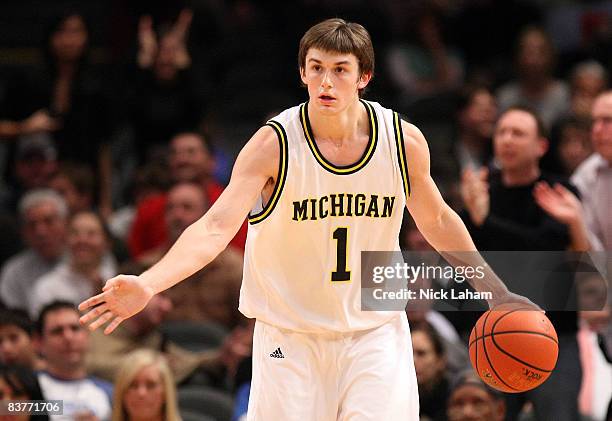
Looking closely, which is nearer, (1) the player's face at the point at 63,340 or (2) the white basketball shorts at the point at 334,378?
(2) the white basketball shorts at the point at 334,378

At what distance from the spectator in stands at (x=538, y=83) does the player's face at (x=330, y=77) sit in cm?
634

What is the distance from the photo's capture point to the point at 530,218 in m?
7.71

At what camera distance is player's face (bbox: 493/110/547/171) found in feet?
25.6

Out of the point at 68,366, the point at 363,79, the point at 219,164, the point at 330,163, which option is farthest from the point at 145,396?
the point at 219,164

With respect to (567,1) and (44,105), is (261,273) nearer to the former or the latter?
(44,105)

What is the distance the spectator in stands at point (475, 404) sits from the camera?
7270mm

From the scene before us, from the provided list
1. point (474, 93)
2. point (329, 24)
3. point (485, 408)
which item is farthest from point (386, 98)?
point (329, 24)

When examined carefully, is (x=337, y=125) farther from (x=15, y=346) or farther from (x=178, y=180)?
(x=178, y=180)

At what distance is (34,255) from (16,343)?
1.88 meters

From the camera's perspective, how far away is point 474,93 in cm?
1092

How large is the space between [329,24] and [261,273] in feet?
3.93

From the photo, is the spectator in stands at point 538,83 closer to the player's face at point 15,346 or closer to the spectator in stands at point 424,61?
the spectator in stands at point 424,61

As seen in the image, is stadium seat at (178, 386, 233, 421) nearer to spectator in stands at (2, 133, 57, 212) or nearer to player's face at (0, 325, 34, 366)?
player's face at (0, 325, 34, 366)

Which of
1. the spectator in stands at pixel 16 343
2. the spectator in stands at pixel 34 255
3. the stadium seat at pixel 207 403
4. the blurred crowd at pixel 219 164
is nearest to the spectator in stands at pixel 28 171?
the blurred crowd at pixel 219 164
